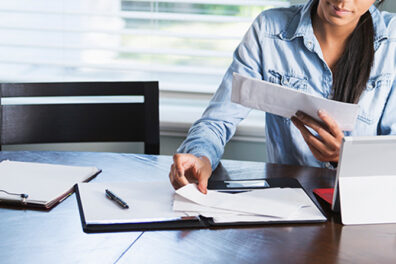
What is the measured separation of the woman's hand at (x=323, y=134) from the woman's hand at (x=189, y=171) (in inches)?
9.3

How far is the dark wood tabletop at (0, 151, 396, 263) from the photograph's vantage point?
925mm

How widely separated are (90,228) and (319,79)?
2.98 feet

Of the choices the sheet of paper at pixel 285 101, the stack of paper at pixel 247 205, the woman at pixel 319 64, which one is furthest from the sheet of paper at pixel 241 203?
the woman at pixel 319 64

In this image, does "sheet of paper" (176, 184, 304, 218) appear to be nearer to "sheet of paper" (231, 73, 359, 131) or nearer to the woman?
"sheet of paper" (231, 73, 359, 131)

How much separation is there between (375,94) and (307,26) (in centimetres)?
28

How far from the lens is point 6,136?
1706 millimetres

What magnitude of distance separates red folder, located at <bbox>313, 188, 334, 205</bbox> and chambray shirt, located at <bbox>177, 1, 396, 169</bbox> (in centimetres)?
37

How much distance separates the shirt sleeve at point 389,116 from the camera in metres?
1.61

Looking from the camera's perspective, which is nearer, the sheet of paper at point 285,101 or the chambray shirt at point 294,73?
the sheet of paper at point 285,101

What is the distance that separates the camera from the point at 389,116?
63.9 inches

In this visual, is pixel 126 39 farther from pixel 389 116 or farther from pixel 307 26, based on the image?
pixel 389 116

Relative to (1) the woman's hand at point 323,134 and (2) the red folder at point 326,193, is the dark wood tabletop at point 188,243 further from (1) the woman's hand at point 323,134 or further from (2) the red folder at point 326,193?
(1) the woman's hand at point 323,134

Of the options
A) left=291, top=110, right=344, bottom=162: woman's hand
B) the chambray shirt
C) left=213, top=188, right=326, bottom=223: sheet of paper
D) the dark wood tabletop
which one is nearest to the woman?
the chambray shirt

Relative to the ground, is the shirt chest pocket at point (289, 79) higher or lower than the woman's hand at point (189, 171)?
higher
